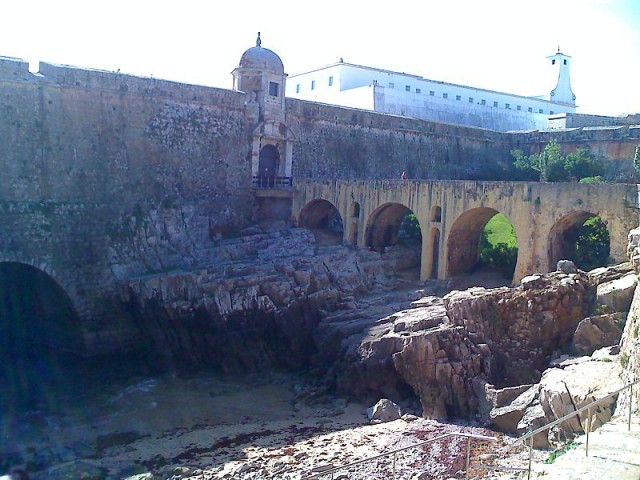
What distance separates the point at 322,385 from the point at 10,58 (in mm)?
16023

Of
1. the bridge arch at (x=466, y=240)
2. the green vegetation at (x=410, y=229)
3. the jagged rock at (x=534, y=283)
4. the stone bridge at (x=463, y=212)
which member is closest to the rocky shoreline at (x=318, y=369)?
the jagged rock at (x=534, y=283)

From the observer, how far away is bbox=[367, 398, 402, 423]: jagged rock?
1766 centimetres

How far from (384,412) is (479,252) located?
11670mm

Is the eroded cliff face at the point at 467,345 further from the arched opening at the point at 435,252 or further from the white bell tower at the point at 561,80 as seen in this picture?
the white bell tower at the point at 561,80

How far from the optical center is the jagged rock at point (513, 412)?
15562 mm

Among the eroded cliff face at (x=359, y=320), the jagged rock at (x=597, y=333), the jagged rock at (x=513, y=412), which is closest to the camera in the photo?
the jagged rock at (x=513, y=412)

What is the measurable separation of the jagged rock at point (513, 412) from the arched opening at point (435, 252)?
1061 cm

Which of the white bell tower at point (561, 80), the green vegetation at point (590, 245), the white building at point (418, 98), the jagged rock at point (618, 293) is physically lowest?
the jagged rock at point (618, 293)

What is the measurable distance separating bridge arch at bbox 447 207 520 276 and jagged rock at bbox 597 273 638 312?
23.2 feet

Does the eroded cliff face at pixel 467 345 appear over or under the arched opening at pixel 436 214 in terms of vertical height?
under

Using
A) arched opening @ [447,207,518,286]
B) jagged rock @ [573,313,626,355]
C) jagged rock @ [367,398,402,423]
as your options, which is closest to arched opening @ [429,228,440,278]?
arched opening @ [447,207,518,286]

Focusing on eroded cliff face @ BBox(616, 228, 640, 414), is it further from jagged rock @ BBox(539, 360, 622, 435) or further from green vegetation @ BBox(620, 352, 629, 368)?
jagged rock @ BBox(539, 360, 622, 435)

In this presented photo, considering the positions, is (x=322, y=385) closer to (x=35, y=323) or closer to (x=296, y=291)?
(x=296, y=291)

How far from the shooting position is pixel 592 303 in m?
19.0
